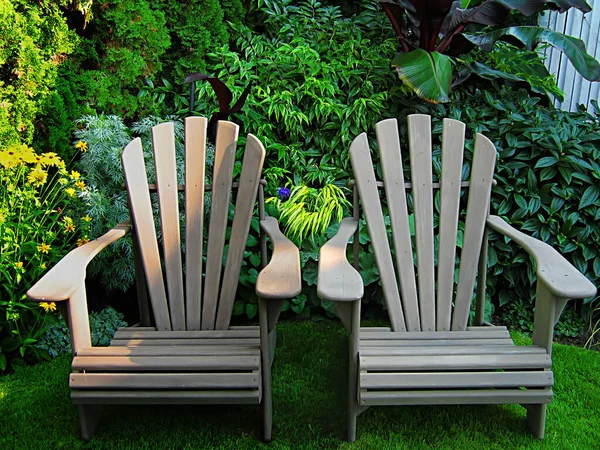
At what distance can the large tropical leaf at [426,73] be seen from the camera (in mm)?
3426

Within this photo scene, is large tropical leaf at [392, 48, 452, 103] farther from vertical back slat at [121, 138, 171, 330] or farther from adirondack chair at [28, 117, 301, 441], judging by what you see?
vertical back slat at [121, 138, 171, 330]

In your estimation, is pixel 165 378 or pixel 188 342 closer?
pixel 165 378

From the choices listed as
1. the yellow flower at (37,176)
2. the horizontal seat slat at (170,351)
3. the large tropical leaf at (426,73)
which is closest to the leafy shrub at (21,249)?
the yellow flower at (37,176)

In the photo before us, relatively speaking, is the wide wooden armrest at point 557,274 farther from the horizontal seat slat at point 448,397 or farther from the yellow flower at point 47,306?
the yellow flower at point 47,306

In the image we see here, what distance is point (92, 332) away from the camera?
2.95m

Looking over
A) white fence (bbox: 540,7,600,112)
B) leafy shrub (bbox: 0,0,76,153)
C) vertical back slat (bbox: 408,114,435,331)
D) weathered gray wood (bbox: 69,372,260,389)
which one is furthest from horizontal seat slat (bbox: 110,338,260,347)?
white fence (bbox: 540,7,600,112)

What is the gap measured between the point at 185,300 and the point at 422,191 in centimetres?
133

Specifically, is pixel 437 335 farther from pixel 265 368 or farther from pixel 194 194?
pixel 194 194

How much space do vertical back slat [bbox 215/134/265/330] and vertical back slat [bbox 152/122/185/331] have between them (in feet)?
0.78

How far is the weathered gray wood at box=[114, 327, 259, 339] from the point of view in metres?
2.31

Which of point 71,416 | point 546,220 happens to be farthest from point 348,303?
point 546,220

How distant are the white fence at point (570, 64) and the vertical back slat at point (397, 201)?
2695 millimetres

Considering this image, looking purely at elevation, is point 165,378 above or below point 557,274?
below

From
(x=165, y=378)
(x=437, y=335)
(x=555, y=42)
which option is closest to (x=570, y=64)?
(x=555, y=42)
